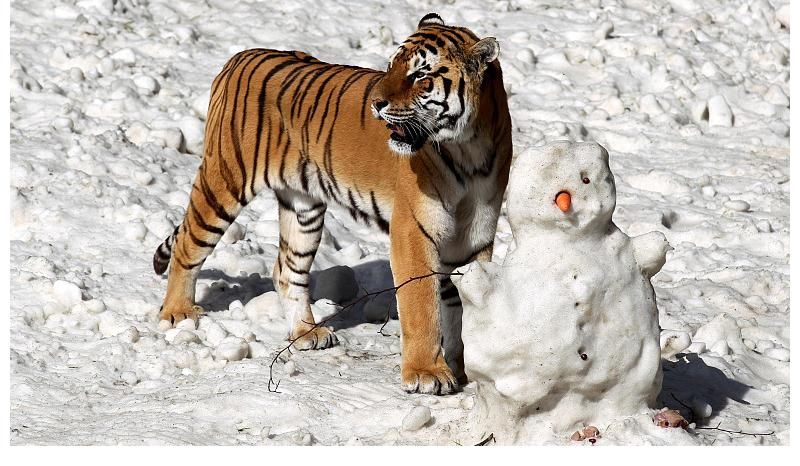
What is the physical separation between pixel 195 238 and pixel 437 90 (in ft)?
5.63

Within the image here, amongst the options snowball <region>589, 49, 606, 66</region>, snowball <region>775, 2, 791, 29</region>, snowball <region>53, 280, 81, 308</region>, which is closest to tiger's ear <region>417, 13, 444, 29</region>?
snowball <region>53, 280, 81, 308</region>

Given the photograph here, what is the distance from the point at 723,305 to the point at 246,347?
7.08ft

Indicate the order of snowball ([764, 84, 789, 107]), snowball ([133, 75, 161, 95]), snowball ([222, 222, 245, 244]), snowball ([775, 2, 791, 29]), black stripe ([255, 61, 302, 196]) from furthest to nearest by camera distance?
snowball ([775, 2, 791, 29])
snowball ([764, 84, 789, 107])
snowball ([133, 75, 161, 95])
snowball ([222, 222, 245, 244])
black stripe ([255, 61, 302, 196])

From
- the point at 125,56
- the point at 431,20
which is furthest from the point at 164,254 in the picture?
the point at 125,56

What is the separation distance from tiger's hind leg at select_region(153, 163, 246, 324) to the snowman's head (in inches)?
92.0

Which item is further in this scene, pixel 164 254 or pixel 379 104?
pixel 164 254

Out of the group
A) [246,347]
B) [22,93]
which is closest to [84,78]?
[22,93]

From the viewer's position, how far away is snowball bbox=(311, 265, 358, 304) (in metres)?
6.30

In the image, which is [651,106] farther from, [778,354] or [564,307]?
[564,307]

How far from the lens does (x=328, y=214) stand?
7117 mm

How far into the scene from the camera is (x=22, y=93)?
314 inches

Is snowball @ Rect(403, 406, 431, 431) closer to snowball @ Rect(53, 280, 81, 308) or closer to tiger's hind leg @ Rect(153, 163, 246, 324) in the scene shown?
tiger's hind leg @ Rect(153, 163, 246, 324)

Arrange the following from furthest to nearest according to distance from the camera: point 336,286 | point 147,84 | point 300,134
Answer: point 147,84 → point 336,286 → point 300,134
